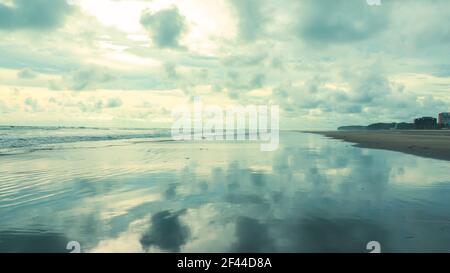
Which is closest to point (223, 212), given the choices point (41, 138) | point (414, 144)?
point (414, 144)

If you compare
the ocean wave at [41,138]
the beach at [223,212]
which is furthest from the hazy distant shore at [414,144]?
the ocean wave at [41,138]

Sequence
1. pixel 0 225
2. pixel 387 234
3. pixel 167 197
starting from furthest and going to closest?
pixel 167 197
pixel 0 225
pixel 387 234

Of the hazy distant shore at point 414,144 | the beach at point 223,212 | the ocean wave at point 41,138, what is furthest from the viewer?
the ocean wave at point 41,138

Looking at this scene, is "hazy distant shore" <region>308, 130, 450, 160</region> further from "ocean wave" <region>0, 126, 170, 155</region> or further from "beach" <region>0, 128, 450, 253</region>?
"ocean wave" <region>0, 126, 170, 155</region>

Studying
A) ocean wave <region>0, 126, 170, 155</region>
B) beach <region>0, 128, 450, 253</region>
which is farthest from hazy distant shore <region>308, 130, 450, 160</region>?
ocean wave <region>0, 126, 170, 155</region>

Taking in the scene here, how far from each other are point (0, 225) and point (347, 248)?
890cm

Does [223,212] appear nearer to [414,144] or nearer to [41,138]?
[414,144]

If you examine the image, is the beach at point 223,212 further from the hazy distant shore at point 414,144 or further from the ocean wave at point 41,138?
the ocean wave at point 41,138

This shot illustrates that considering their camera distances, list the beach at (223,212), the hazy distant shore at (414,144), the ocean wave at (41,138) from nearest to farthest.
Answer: the beach at (223,212), the hazy distant shore at (414,144), the ocean wave at (41,138)

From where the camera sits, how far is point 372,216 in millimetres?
8875

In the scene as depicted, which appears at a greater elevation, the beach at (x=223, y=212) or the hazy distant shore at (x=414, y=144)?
the beach at (x=223, y=212)

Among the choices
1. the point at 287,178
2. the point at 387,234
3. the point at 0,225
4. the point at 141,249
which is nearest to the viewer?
the point at 141,249
